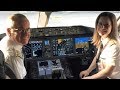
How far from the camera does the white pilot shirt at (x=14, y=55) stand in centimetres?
337

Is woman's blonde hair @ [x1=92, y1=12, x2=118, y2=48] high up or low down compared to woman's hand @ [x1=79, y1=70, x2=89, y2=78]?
up

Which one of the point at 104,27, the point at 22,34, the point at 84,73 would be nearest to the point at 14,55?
the point at 22,34

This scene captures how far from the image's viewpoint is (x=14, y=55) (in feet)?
11.1

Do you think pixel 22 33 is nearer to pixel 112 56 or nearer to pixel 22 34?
pixel 22 34

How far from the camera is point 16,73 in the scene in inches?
134

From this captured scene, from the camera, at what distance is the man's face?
3.40m

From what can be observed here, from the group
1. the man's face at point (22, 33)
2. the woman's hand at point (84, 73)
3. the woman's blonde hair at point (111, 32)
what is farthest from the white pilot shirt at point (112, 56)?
the man's face at point (22, 33)

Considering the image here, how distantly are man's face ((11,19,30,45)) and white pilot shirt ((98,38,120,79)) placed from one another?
2.96ft

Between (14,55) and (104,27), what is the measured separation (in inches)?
43.1

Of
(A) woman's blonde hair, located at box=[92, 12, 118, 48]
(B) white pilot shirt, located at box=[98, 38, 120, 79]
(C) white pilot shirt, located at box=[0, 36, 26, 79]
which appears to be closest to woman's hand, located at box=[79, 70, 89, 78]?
(B) white pilot shirt, located at box=[98, 38, 120, 79]

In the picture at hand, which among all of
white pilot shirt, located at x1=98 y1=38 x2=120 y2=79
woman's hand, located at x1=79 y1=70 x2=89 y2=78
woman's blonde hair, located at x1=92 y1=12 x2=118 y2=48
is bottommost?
woman's hand, located at x1=79 y1=70 x2=89 y2=78

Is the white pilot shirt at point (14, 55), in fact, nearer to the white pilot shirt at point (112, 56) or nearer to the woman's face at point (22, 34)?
the woman's face at point (22, 34)

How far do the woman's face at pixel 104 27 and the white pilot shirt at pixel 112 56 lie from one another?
7 cm

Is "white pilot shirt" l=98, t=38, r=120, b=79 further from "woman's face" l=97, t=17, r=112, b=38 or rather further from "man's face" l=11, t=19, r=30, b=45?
"man's face" l=11, t=19, r=30, b=45
